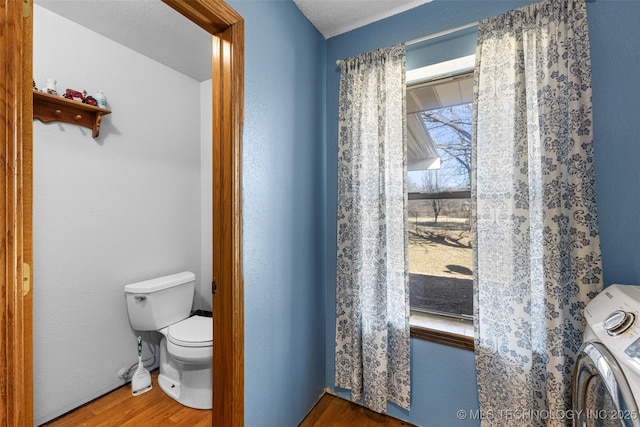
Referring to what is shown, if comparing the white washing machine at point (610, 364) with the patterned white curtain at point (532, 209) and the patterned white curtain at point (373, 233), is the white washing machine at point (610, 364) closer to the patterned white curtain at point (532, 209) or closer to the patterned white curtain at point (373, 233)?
the patterned white curtain at point (532, 209)

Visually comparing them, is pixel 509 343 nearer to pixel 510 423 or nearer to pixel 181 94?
pixel 510 423

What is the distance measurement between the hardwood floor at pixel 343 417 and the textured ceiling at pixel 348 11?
2482 millimetres

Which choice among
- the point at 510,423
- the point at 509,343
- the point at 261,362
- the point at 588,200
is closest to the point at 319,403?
the point at 261,362

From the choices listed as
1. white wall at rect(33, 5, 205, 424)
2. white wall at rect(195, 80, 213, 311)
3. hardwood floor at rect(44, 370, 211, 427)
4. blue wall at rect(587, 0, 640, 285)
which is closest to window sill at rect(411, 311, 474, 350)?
blue wall at rect(587, 0, 640, 285)

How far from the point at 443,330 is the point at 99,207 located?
241cm

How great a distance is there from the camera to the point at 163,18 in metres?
1.83

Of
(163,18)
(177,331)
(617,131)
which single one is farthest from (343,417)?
(163,18)

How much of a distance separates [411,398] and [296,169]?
5.03ft

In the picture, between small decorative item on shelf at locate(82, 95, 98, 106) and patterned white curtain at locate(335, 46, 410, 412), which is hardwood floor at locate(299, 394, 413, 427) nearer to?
patterned white curtain at locate(335, 46, 410, 412)

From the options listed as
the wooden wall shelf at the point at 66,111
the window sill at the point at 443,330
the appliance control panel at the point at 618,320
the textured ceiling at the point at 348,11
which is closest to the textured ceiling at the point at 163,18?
the textured ceiling at the point at 348,11

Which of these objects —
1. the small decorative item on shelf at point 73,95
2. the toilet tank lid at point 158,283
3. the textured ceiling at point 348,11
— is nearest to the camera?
the textured ceiling at point 348,11

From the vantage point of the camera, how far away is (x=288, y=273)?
165cm

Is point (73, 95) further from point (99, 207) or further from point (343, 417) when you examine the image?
point (343, 417)

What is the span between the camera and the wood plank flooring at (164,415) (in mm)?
1734
